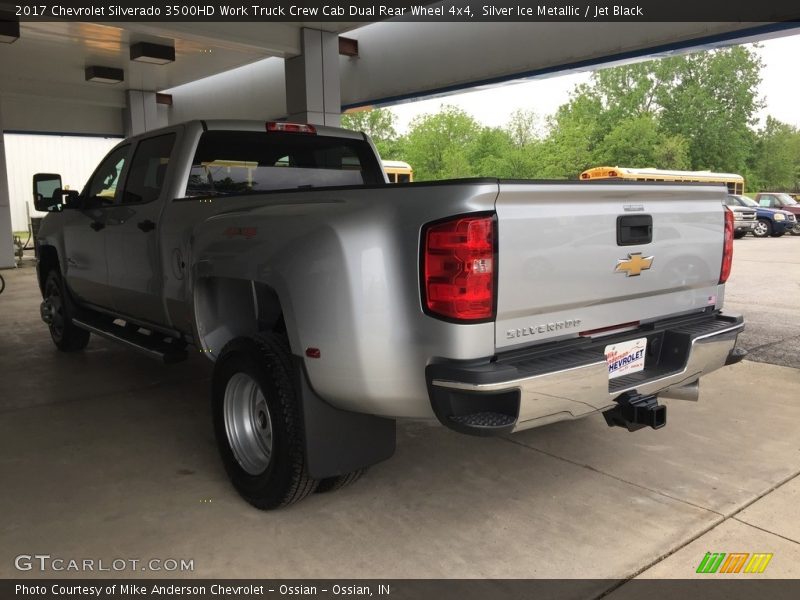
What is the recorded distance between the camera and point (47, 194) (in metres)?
5.89

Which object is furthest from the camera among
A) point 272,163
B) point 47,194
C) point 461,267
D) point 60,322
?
point 60,322

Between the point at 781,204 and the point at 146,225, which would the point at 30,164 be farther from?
the point at 781,204

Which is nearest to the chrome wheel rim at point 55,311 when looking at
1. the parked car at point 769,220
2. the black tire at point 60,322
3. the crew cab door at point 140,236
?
the black tire at point 60,322

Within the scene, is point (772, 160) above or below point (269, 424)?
above

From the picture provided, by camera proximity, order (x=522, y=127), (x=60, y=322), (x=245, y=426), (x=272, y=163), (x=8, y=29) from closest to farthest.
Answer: (x=245, y=426)
(x=272, y=163)
(x=60, y=322)
(x=8, y=29)
(x=522, y=127)

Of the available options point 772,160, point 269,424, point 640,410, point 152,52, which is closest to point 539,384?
point 640,410

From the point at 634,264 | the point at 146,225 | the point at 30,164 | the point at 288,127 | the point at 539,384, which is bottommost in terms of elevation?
the point at 539,384

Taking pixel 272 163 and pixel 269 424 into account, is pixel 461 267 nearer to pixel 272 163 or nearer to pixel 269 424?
pixel 269 424

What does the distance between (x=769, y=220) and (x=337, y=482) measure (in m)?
26.1

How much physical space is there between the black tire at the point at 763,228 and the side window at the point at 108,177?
25133 millimetres

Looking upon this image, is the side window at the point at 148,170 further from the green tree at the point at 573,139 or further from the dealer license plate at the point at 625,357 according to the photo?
the green tree at the point at 573,139

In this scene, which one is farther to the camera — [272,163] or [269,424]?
[272,163]

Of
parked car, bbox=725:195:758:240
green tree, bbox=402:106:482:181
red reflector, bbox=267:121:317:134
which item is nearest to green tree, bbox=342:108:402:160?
green tree, bbox=402:106:482:181

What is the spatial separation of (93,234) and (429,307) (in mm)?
3636
